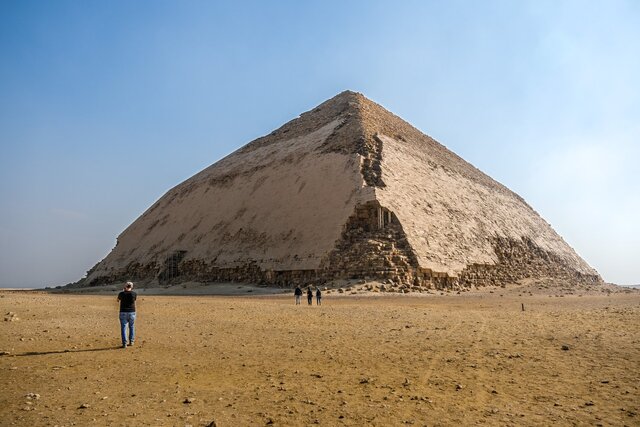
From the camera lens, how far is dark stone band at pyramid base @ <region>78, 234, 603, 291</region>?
22969 millimetres

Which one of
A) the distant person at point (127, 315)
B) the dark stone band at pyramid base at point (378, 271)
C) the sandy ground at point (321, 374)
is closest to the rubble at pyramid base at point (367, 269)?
the dark stone band at pyramid base at point (378, 271)

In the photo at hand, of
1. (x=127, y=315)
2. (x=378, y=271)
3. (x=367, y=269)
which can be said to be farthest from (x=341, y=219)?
(x=127, y=315)

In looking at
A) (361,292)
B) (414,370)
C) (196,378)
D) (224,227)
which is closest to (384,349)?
(414,370)

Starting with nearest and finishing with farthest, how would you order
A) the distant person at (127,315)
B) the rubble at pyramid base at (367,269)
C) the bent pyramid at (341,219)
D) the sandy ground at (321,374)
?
the sandy ground at (321,374) < the distant person at (127,315) < the rubble at pyramid base at (367,269) < the bent pyramid at (341,219)

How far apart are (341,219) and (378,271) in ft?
12.2

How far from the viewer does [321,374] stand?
6047 mm

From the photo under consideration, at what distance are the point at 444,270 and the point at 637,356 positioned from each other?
18.5m

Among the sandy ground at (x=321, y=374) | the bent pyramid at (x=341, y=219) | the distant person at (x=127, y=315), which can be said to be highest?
the bent pyramid at (x=341, y=219)

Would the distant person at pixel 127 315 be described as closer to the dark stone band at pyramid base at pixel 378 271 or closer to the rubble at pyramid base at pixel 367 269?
the dark stone band at pyramid base at pixel 378 271

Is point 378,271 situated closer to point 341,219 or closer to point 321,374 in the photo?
point 341,219

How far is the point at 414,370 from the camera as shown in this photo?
246 inches

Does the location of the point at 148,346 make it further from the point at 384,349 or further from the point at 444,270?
the point at 444,270

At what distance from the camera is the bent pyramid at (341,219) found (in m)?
24.6

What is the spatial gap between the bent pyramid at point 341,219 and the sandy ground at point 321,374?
13.8 m
